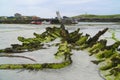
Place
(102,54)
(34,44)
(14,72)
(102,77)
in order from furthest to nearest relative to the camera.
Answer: (34,44) → (102,54) → (14,72) → (102,77)

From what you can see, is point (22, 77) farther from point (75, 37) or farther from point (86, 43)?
point (75, 37)

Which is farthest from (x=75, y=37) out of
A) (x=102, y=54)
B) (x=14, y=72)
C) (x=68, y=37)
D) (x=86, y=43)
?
(x=14, y=72)

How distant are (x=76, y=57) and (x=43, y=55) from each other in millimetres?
2311

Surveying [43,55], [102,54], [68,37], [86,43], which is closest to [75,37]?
[68,37]

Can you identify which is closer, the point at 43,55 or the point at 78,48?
the point at 43,55

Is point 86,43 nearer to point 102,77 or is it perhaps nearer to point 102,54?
point 102,54

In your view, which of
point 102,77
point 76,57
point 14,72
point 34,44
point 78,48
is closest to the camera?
point 102,77

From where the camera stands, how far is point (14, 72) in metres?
13.4

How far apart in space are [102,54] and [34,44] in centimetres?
778

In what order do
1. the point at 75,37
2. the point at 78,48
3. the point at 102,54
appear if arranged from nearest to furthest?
the point at 102,54
the point at 78,48
the point at 75,37

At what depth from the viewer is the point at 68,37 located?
23.4m

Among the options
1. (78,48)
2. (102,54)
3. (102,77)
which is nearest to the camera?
(102,77)

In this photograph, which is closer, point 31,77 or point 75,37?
point 31,77

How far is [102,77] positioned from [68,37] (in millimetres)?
11246
